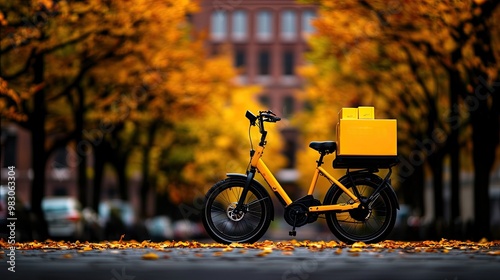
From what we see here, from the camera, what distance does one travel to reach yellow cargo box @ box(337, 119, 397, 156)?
38.2 feet

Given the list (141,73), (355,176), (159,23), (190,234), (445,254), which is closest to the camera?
(445,254)

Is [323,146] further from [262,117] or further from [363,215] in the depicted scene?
[363,215]

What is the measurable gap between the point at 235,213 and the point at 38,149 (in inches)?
812

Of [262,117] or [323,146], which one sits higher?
[262,117]

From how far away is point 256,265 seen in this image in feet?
29.9

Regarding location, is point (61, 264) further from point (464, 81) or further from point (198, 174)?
point (198, 174)

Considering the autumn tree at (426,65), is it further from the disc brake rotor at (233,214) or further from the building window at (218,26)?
the building window at (218,26)

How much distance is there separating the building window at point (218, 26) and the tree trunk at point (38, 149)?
87452 millimetres

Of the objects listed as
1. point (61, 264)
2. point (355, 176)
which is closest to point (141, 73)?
point (355, 176)

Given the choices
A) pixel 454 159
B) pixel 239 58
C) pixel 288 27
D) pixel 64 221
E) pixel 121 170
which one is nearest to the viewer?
pixel 454 159

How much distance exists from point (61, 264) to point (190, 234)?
60175 millimetres

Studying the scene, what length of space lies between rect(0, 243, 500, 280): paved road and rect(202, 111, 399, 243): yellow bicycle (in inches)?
42.9

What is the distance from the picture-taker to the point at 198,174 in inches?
2303

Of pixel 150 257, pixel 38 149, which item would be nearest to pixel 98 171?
pixel 38 149
